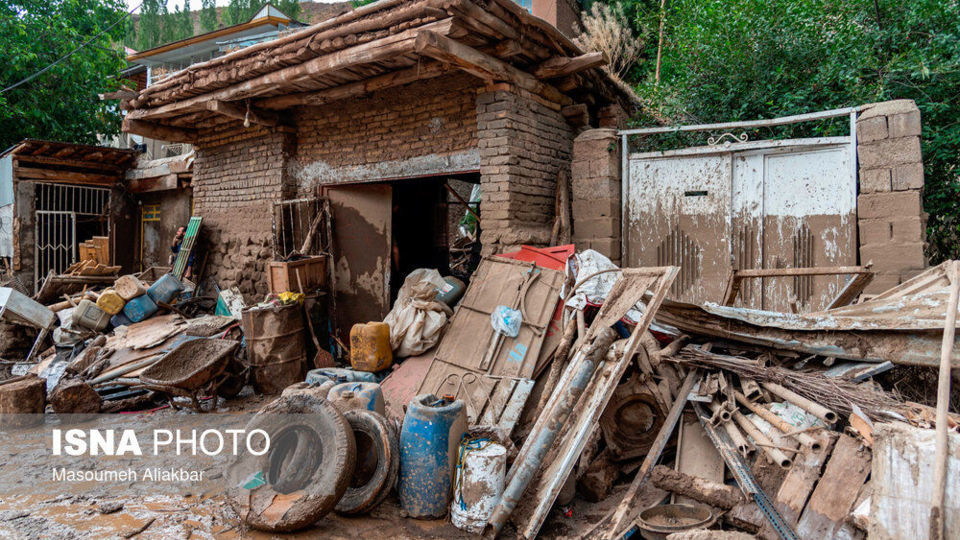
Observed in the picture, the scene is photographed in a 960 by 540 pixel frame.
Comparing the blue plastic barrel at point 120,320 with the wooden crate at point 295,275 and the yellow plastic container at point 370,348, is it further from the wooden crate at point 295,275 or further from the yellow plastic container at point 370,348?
the yellow plastic container at point 370,348

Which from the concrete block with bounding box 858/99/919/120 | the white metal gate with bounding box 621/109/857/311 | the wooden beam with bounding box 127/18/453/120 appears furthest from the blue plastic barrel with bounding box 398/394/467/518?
the concrete block with bounding box 858/99/919/120

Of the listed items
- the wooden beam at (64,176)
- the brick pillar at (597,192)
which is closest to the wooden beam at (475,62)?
the brick pillar at (597,192)

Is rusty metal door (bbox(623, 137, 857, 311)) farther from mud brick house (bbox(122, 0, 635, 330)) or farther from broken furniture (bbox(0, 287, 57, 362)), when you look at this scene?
broken furniture (bbox(0, 287, 57, 362))

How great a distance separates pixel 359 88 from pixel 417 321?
118 inches

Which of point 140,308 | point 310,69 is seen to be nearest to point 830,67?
point 310,69

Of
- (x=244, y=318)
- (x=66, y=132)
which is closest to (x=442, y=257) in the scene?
(x=244, y=318)

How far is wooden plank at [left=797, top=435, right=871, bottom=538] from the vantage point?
288 cm

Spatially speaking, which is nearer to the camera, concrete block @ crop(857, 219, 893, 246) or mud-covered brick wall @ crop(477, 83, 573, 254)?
concrete block @ crop(857, 219, 893, 246)

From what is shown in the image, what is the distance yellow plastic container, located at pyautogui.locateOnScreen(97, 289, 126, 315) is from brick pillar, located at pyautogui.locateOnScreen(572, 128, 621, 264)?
657 cm

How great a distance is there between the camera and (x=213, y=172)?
8.82 m

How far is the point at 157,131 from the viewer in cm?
865

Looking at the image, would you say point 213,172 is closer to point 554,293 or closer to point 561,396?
point 554,293

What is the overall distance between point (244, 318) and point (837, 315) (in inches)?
235

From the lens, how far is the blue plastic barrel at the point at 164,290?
8.00 meters
